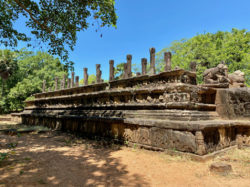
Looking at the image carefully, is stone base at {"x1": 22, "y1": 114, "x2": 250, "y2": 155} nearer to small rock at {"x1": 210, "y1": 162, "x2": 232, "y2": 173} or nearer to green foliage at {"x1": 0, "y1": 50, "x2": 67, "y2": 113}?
small rock at {"x1": 210, "y1": 162, "x2": 232, "y2": 173}

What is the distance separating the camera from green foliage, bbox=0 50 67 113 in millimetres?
22391

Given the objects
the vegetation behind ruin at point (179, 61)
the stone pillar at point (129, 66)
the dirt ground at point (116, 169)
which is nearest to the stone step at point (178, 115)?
the dirt ground at point (116, 169)

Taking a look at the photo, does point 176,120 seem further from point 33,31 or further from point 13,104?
point 13,104

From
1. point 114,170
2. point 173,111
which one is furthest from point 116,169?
point 173,111

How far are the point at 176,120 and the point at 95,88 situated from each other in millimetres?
4800

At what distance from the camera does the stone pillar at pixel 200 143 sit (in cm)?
382

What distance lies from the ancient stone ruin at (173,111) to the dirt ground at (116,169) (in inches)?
17.5

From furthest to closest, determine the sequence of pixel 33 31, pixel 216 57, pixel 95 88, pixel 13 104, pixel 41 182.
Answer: pixel 13 104 → pixel 216 57 → pixel 95 88 → pixel 33 31 → pixel 41 182

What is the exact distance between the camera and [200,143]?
3.85m

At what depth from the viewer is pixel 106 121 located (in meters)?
6.35

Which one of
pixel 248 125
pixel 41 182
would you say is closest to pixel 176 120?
pixel 248 125

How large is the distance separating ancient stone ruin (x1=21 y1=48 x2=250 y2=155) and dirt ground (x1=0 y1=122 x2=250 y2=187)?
444 mm

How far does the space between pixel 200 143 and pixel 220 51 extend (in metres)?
19.3

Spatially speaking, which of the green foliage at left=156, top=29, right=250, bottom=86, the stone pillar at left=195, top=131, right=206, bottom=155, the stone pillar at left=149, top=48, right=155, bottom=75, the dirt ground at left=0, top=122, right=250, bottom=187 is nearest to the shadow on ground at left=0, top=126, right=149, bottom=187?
the dirt ground at left=0, top=122, right=250, bottom=187
